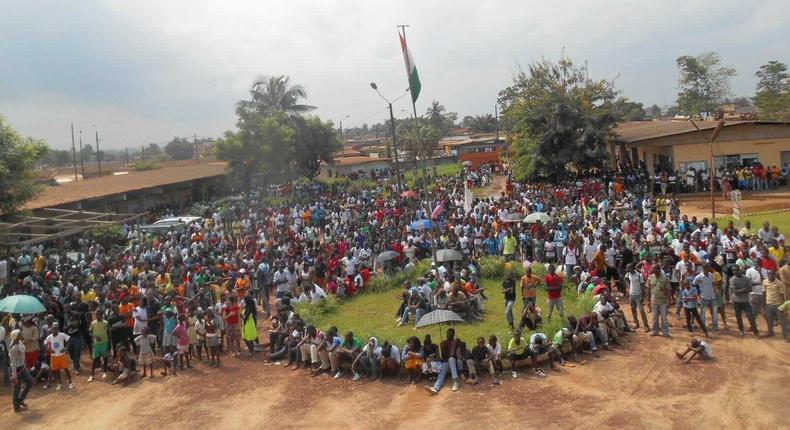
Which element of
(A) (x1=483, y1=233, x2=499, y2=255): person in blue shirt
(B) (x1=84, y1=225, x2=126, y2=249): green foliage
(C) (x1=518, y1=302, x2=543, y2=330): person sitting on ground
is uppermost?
(B) (x1=84, y1=225, x2=126, y2=249): green foliage

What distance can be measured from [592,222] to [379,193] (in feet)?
66.0

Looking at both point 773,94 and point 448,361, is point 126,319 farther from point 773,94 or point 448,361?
point 773,94

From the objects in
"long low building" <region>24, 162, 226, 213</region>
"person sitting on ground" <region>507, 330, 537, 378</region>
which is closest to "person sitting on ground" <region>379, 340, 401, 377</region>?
"person sitting on ground" <region>507, 330, 537, 378</region>

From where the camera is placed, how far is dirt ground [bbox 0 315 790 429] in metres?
9.39

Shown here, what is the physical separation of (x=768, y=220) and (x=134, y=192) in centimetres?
2996

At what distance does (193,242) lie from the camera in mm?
24141

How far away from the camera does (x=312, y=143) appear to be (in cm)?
4972

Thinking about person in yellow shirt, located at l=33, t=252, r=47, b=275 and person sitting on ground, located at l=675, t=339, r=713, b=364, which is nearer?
person sitting on ground, located at l=675, t=339, r=713, b=364

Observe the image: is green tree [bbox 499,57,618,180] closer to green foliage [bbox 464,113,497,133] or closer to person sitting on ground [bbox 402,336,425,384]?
person sitting on ground [bbox 402,336,425,384]

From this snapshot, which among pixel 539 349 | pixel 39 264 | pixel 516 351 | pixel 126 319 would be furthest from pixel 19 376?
pixel 39 264

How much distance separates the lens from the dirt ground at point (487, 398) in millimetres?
9391

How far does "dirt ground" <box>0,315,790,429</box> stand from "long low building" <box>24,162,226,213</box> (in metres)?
15.0

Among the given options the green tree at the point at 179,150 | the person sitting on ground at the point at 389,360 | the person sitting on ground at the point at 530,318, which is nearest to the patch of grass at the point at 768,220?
the person sitting on ground at the point at 530,318

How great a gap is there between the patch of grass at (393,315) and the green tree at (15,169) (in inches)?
453
